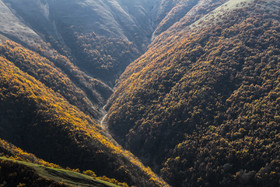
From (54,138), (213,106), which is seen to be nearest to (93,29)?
(213,106)

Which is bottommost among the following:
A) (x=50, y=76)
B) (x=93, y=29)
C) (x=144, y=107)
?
(x=50, y=76)

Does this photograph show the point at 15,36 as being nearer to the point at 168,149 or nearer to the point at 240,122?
the point at 168,149

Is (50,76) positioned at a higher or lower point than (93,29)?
lower

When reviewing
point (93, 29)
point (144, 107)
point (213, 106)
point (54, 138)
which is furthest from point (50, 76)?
point (93, 29)

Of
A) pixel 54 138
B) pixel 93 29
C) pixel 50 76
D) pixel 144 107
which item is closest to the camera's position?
pixel 54 138

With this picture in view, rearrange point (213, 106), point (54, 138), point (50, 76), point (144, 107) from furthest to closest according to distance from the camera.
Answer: point (50, 76), point (144, 107), point (213, 106), point (54, 138)

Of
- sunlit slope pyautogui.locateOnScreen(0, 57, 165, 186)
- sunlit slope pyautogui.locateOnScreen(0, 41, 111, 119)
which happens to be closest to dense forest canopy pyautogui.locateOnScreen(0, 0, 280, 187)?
sunlit slope pyautogui.locateOnScreen(0, 57, 165, 186)

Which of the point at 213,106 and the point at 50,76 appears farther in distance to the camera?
the point at 50,76

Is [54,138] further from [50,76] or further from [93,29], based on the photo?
[93,29]
